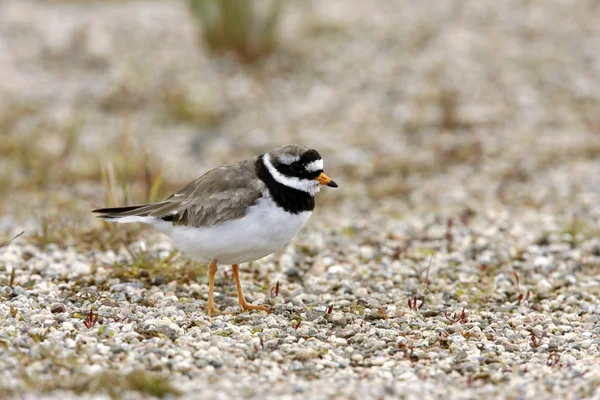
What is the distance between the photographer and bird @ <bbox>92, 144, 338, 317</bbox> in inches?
213

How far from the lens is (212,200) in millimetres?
5660

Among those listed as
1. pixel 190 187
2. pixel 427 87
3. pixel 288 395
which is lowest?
pixel 288 395

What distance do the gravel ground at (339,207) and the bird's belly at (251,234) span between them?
45 cm

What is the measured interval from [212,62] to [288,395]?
844cm

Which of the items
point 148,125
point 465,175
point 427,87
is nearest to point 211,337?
point 465,175

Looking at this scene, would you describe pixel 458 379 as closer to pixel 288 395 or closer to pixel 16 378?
pixel 288 395

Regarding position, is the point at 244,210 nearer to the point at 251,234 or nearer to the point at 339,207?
the point at 251,234

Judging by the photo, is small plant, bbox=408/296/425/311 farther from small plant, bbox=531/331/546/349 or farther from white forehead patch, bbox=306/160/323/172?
white forehead patch, bbox=306/160/323/172

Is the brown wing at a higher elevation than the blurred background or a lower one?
lower

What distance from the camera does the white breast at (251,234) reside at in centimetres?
538

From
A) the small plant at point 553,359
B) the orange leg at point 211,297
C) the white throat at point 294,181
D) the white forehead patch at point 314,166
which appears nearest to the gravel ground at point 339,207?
the small plant at point 553,359

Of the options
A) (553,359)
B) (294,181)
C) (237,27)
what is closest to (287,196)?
(294,181)

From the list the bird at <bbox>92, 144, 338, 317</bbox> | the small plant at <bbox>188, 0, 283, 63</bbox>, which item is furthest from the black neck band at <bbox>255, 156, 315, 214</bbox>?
the small plant at <bbox>188, 0, 283, 63</bbox>

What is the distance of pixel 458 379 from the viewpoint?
15.3ft
